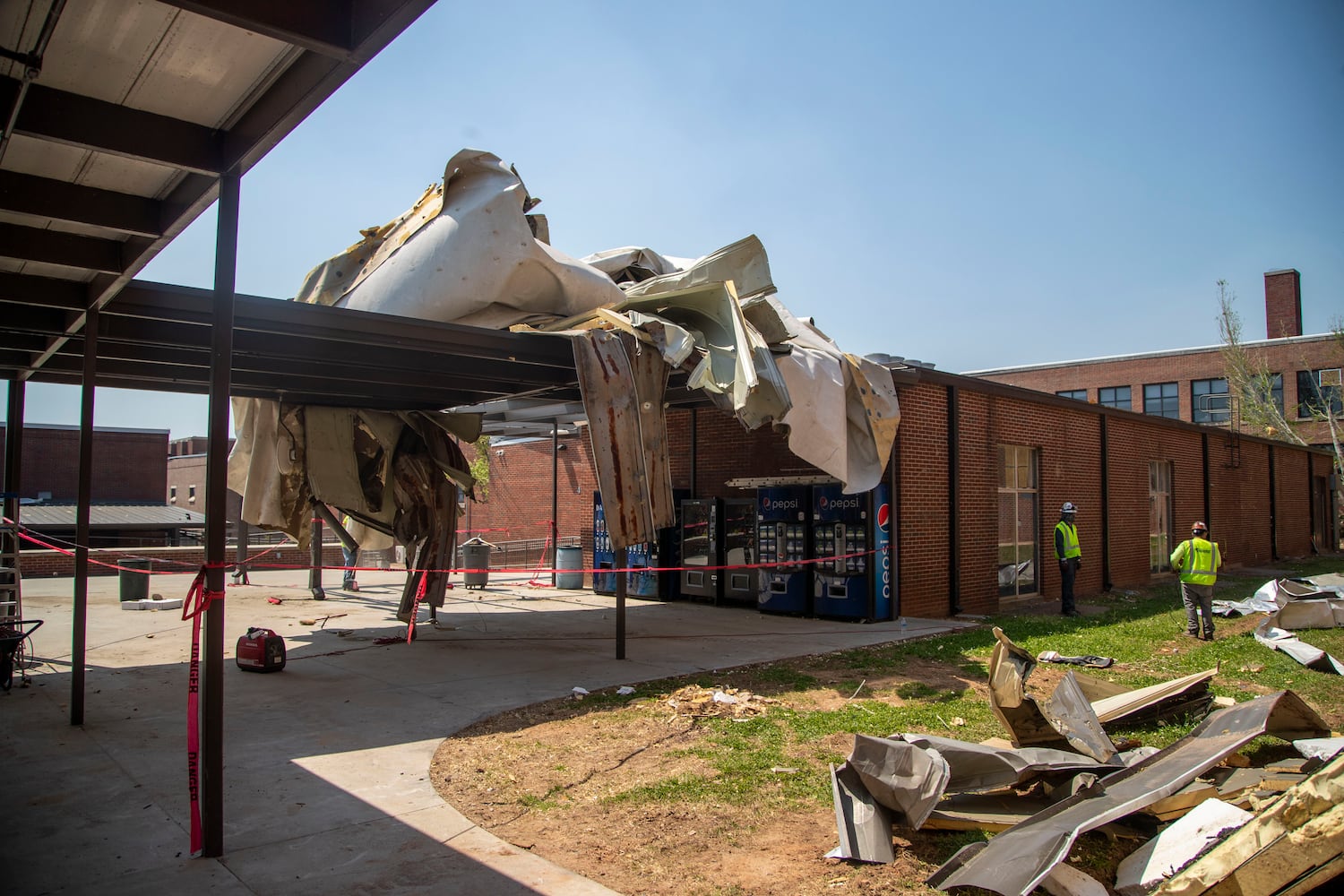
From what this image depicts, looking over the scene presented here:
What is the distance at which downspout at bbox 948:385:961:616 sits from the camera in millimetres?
14656

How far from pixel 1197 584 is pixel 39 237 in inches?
534

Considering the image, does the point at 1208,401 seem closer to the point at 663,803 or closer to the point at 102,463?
the point at 663,803

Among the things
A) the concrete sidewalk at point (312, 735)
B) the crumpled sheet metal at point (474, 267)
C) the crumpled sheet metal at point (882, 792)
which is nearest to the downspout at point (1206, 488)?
the concrete sidewalk at point (312, 735)

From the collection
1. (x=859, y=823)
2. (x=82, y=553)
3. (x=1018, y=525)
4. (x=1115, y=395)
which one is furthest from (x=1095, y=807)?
(x=1115, y=395)

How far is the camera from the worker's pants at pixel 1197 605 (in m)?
11.9

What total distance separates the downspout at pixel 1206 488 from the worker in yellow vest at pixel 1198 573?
13284 millimetres

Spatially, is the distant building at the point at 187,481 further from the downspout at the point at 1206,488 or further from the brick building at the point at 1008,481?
the downspout at the point at 1206,488

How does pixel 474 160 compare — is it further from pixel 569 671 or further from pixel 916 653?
pixel 916 653

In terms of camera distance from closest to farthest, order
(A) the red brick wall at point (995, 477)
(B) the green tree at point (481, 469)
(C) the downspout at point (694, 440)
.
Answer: (A) the red brick wall at point (995, 477) < (C) the downspout at point (694, 440) < (B) the green tree at point (481, 469)

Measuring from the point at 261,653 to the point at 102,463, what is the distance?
123ft

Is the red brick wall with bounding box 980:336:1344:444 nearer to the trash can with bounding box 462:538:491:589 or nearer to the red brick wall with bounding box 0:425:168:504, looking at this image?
the trash can with bounding box 462:538:491:589

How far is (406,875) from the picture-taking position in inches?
171

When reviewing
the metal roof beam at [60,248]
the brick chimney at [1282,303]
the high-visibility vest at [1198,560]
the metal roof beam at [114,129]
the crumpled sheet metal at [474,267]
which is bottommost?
the high-visibility vest at [1198,560]

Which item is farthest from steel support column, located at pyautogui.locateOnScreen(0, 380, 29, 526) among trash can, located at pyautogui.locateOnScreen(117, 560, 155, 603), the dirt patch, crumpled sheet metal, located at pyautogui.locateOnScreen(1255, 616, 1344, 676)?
crumpled sheet metal, located at pyautogui.locateOnScreen(1255, 616, 1344, 676)
